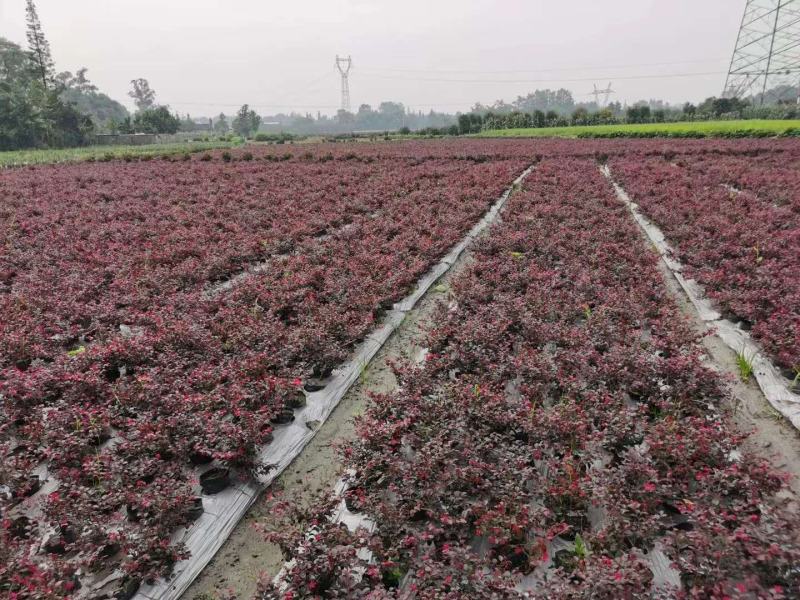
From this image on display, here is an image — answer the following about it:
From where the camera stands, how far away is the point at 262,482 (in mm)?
2924

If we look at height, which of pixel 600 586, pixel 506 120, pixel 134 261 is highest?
pixel 506 120

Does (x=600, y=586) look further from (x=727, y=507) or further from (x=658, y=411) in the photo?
(x=658, y=411)

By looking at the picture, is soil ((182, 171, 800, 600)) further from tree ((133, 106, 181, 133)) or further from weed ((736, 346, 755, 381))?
tree ((133, 106, 181, 133))

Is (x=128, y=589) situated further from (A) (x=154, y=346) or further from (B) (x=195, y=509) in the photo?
(A) (x=154, y=346)

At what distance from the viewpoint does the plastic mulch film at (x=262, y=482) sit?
2314mm

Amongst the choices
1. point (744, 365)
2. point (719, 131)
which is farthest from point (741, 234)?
point (719, 131)

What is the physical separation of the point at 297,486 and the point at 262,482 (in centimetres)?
24

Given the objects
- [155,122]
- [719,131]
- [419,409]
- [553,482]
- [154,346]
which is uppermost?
[155,122]

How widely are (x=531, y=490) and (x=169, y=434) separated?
2378mm

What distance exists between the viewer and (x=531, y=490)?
2.64 meters

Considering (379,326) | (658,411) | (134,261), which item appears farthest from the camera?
(134,261)

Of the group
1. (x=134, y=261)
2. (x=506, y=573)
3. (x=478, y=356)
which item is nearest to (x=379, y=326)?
(x=478, y=356)

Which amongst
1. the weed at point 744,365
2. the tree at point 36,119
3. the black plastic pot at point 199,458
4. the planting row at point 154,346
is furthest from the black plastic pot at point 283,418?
the tree at point 36,119

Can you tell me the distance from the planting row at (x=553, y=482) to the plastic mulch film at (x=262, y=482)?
1.95 ft
